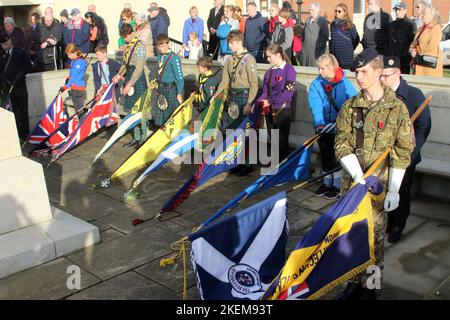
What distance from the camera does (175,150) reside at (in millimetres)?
8219

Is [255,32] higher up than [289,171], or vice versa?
[255,32]

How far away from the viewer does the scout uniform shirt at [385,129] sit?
4719 mm

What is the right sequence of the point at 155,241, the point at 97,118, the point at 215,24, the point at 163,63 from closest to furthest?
1. the point at 155,241
2. the point at 163,63
3. the point at 97,118
4. the point at 215,24

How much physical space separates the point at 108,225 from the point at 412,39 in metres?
5.94

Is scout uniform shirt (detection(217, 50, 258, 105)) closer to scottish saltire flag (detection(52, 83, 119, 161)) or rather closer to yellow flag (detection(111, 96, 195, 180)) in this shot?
yellow flag (detection(111, 96, 195, 180))

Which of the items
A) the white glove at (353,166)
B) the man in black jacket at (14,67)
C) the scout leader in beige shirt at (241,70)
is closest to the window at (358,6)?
the man in black jacket at (14,67)

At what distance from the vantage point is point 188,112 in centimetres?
881

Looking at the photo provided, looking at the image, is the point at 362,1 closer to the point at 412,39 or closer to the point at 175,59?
the point at 412,39

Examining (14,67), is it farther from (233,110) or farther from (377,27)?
(377,27)

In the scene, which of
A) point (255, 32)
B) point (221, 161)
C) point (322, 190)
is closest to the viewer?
point (221, 161)

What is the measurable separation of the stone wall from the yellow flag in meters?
1.47

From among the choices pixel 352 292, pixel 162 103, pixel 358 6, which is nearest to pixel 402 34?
pixel 162 103

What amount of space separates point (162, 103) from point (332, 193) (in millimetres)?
3301

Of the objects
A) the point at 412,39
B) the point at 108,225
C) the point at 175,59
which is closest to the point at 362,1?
the point at 412,39
